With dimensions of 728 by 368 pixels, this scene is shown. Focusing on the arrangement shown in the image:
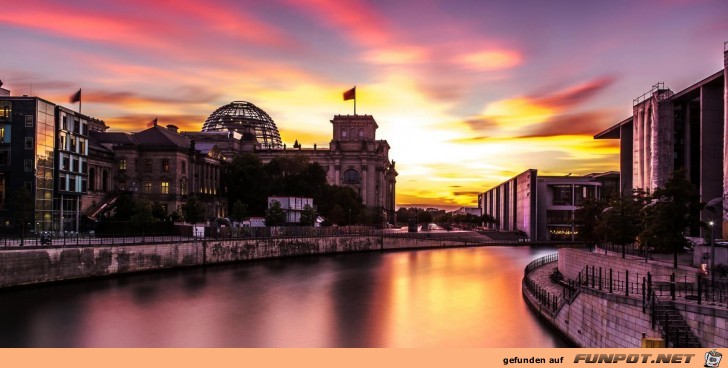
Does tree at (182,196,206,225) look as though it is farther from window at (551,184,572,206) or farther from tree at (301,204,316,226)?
window at (551,184,572,206)

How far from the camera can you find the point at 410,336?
4512 cm

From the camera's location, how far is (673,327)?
24.5m

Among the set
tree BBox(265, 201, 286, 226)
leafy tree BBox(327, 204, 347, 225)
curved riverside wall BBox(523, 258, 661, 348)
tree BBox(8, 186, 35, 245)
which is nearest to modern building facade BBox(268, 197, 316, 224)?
tree BBox(265, 201, 286, 226)

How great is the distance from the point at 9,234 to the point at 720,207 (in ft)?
251

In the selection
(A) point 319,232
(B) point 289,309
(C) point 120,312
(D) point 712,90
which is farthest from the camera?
(A) point 319,232

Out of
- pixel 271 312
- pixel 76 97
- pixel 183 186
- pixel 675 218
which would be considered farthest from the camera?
pixel 183 186

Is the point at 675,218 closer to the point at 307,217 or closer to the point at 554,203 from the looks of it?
the point at 307,217

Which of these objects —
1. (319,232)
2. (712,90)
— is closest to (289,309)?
(712,90)

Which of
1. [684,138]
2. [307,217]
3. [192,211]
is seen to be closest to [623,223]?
[684,138]

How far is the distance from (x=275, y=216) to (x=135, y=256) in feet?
142

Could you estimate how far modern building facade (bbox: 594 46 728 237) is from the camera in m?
64.5

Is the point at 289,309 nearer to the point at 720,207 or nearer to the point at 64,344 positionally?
the point at 64,344

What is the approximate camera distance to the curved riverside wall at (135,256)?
56.0 m

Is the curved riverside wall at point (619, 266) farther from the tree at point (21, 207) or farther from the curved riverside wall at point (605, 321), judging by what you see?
the tree at point (21, 207)
